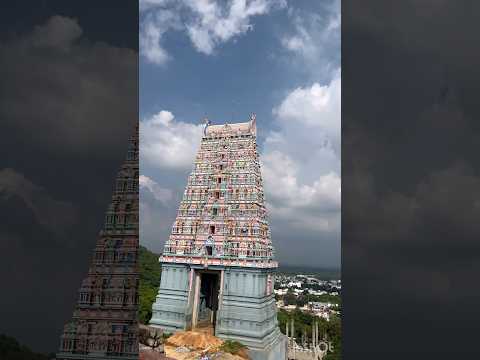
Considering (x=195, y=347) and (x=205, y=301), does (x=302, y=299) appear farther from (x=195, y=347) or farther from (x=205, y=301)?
(x=195, y=347)

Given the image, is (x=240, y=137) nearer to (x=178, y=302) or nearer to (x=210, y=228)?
(x=210, y=228)

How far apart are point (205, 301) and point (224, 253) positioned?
11.1ft

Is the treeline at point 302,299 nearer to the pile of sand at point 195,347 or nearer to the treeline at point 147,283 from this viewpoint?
the treeline at point 147,283

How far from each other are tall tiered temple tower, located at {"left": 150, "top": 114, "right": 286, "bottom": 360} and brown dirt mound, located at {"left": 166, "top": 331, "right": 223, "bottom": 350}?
41cm

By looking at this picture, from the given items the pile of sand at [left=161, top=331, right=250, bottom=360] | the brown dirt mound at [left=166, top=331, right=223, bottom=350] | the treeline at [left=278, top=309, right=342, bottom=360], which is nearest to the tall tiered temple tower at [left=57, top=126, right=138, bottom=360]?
the pile of sand at [left=161, top=331, right=250, bottom=360]

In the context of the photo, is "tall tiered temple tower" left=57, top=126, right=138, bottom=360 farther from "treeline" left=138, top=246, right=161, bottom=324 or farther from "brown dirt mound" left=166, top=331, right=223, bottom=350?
"treeline" left=138, top=246, right=161, bottom=324

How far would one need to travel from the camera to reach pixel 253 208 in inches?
639

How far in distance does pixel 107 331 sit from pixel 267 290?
21.1 ft

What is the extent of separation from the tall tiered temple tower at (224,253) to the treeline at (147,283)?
3488 mm

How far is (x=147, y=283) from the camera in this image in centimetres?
2603

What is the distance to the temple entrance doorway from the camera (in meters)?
15.9

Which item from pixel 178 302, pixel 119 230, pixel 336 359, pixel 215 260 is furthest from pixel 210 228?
pixel 336 359

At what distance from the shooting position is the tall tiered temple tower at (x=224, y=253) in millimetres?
15008

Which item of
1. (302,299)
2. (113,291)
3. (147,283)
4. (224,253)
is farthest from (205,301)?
(302,299)
